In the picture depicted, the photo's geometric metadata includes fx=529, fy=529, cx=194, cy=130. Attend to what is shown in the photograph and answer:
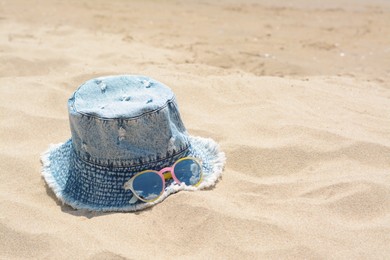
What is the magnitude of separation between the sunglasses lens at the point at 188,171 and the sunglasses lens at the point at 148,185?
0.12 metres

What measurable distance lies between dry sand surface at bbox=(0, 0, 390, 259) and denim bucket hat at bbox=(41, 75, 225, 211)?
92 millimetres

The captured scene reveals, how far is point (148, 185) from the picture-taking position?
250 cm

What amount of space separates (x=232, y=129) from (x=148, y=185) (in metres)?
0.95

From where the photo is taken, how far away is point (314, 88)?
4.05 metres

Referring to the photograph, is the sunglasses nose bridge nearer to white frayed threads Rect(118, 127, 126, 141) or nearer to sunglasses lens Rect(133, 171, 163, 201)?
sunglasses lens Rect(133, 171, 163, 201)

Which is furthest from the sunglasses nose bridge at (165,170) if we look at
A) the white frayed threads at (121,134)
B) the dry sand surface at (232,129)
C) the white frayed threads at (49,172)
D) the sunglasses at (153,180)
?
the white frayed threads at (49,172)

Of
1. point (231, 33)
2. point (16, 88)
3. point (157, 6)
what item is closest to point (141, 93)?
point (16, 88)

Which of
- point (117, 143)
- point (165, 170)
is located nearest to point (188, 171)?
point (165, 170)

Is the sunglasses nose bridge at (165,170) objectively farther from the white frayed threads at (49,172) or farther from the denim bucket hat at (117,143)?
the white frayed threads at (49,172)

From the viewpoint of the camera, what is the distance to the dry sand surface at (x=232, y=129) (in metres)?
2.26

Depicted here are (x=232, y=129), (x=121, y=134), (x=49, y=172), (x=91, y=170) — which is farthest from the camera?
(x=232, y=129)

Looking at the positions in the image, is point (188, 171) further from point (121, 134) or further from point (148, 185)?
point (121, 134)

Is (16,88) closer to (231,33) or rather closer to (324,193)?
(324,193)

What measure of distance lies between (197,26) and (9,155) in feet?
12.9
